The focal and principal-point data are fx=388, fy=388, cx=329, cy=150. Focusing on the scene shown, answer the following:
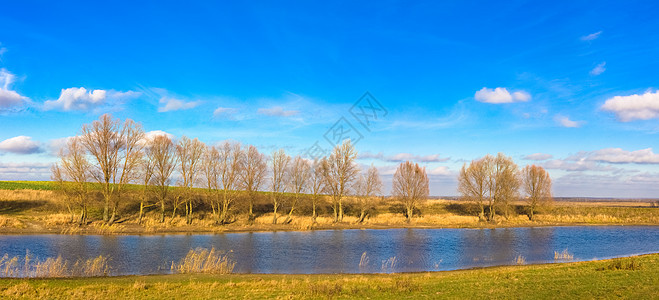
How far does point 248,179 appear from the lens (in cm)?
5416

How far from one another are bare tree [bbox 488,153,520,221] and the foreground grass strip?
50327mm

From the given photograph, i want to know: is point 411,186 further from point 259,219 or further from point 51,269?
point 51,269

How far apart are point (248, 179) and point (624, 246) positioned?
44.6m

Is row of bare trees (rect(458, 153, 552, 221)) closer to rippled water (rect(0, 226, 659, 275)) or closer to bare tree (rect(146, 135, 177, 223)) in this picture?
rippled water (rect(0, 226, 659, 275))

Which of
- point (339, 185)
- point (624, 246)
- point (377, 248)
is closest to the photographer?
point (377, 248)

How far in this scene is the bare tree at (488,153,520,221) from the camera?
2665 inches

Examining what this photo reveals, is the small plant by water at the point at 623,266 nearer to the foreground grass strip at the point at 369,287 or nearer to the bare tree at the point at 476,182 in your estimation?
the foreground grass strip at the point at 369,287

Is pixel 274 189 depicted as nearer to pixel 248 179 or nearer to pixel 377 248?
pixel 248 179

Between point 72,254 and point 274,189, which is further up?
point 274,189

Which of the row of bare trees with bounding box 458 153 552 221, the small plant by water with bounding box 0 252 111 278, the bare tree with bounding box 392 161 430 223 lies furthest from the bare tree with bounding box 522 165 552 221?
the small plant by water with bounding box 0 252 111 278

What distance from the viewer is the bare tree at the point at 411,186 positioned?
2571 inches

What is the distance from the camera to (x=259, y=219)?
182 ft

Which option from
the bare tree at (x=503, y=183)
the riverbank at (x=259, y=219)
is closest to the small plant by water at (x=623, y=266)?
the riverbank at (x=259, y=219)

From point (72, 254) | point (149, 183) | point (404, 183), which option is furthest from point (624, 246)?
point (149, 183)
